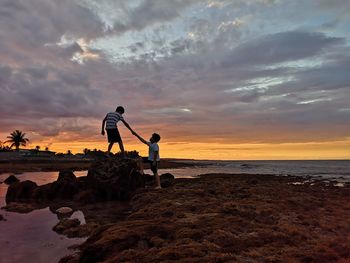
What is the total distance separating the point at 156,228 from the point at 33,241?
3834 millimetres

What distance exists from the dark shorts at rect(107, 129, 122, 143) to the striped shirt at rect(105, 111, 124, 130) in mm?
198

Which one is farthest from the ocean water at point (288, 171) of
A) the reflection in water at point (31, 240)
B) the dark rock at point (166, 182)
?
the reflection in water at point (31, 240)

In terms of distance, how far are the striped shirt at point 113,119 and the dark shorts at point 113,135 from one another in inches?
7.8

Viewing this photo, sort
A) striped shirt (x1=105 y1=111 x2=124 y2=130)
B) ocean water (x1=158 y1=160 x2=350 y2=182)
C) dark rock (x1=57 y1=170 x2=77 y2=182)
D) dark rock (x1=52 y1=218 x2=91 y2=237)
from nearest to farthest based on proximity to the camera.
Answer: dark rock (x1=52 y1=218 x2=91 y2=237) < striped shirt (x1=105 y1=111 x2=124 y2=130) < dark rock (x1=57 y1=170 x2=77 y2=182) < ocean water (x1=158 y1=160 x2=350 y2=182)

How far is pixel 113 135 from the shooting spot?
16844 millimetres

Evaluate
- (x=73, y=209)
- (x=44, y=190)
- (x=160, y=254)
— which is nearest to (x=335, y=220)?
(x=160, y=254)

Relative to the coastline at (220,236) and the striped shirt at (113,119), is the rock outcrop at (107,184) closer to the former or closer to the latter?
the striped shirt at (113,119)

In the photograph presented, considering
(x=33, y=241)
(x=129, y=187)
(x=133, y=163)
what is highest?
(x=133, y=163)

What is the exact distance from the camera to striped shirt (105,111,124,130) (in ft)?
54.1

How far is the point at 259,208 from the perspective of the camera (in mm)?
13289

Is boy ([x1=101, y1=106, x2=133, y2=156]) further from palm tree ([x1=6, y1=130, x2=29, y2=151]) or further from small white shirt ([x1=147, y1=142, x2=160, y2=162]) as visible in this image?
palm tree ([x1=6, y1=130, x2=29, y2=151])

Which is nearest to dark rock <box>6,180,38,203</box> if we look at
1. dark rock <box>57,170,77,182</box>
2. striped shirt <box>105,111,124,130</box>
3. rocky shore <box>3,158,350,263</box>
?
dark rock <box>57,170,77,182</box>

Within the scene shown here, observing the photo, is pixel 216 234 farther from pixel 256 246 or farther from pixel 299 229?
pixel 299 229

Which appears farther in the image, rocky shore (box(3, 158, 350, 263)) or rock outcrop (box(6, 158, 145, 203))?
rock outcrop (box(6, 158, 145, 203))
